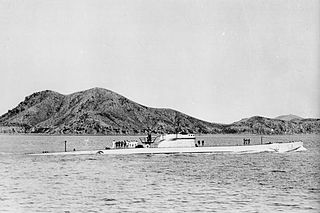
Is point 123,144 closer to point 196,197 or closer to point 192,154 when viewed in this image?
point 192,154

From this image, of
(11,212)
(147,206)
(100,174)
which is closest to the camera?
(11,212)

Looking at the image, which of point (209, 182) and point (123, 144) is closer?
point (209, 182)

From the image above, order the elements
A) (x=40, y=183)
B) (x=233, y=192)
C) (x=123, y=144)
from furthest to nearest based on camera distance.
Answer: (x=123, y=144)
(x=40, y=183)
(x=233, y=192)

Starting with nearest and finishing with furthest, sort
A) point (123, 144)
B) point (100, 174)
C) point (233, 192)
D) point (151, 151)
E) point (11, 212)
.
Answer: point (11, 212), point (233, 192), point (100, 174), point (151, 151), point (123, 144)

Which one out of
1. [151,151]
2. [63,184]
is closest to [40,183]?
[63,184]

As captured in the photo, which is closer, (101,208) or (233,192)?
(101,208)

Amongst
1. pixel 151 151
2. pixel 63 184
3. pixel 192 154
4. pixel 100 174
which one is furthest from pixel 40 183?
pixel 192 154

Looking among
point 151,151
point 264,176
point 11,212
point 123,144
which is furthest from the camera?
point 123,144

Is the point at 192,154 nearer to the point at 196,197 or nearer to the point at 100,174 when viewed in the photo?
the point at 100,174
